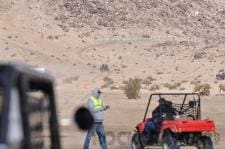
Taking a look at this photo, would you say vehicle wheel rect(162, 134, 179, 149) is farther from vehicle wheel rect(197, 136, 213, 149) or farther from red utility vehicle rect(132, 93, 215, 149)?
vehicle wheel rect(197, 136, 213, 149)

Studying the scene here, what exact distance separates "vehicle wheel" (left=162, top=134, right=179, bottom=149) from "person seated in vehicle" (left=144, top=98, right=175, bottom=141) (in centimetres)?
42

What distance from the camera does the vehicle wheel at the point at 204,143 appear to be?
770 inches

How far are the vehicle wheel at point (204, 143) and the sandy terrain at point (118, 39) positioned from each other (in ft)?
102

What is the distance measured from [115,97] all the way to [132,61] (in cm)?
3229

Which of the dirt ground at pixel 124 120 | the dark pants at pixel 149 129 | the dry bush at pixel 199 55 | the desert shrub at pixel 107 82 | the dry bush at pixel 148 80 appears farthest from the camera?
the dry bush at pixel 199 55

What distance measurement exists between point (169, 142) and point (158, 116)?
0.92m

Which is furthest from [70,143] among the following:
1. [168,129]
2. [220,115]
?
[220,115]

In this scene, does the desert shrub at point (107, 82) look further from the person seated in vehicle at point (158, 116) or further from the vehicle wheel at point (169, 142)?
the vehicle wheel at point (169, 142)

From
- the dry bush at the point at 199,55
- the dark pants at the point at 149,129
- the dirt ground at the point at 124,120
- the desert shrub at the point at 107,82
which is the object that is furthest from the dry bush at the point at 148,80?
the dark pants at the point at 149,129

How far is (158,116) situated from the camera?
20.0m

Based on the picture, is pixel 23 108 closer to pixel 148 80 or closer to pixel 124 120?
pixel 124 120

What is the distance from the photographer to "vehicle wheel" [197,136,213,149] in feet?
64.2

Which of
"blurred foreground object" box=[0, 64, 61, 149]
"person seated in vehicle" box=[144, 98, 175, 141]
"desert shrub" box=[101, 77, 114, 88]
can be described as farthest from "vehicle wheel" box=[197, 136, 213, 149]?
"desert shrub" box=[101, 77, 114, 88]

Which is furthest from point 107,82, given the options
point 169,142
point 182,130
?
point 182,130
